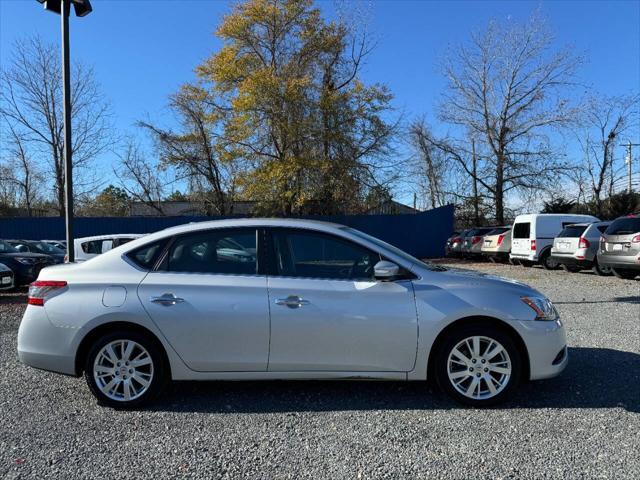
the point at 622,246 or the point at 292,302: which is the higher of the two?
the point at 622,246

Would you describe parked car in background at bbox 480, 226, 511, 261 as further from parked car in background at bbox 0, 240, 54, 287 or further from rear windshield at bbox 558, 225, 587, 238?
parked car in background at bbox 0, 240, 54, 287

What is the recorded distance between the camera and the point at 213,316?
13.4 ft

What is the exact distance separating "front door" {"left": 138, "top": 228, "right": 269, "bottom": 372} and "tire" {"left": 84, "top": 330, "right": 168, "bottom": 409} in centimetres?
23

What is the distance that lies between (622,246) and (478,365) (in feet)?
32.6

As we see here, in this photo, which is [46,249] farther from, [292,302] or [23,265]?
[292,302]

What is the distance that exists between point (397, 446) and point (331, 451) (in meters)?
0.46

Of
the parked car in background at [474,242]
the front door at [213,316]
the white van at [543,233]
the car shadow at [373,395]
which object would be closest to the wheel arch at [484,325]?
the car shadow at [373,395]

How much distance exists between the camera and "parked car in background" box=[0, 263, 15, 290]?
10758 mm

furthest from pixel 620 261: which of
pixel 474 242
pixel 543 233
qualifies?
pixel 474 242

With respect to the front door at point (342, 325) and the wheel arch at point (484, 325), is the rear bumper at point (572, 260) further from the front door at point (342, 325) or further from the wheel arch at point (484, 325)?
the front door at point (342, 325)

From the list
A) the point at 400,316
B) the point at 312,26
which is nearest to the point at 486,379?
the point at 400,316

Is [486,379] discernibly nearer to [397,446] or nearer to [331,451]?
[397,446]

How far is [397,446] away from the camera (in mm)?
3479

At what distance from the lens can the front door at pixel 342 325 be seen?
407 cm
